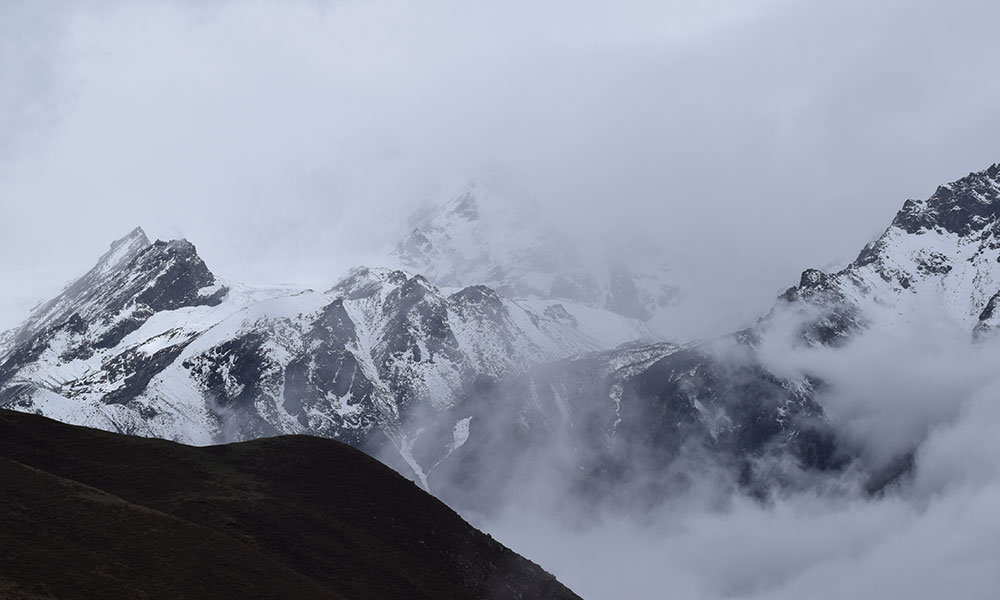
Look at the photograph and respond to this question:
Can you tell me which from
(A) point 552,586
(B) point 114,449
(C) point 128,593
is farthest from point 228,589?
(A) point 552,586

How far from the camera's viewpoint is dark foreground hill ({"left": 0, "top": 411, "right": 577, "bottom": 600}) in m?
110

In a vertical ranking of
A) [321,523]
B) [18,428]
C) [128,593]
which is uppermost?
[18,428]

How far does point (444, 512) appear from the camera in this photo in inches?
7062

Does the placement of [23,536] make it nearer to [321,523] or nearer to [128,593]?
[128,593]

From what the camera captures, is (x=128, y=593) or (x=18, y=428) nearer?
(x=128, y=593)

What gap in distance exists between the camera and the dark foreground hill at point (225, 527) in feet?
361

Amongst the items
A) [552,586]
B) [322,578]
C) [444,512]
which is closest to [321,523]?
[322,578]

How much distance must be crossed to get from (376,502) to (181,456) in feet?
106

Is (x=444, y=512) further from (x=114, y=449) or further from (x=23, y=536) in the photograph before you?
(x=23, y=536)

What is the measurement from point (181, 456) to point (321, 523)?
82.6 feet

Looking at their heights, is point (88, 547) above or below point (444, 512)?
below

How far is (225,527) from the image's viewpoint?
5566 inches

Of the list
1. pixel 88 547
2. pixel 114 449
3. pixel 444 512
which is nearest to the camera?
pixel 88 547

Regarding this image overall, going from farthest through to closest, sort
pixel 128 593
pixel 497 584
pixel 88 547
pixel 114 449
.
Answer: pixel 497 584, pixel 114 449, pixel 88 547, pixel 128 593
